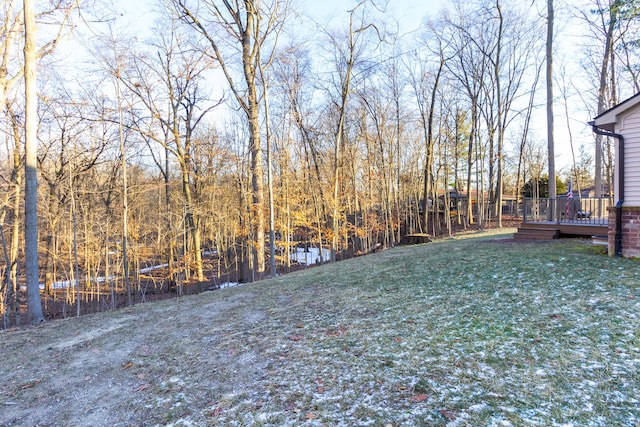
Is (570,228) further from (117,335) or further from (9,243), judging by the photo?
(9,243)

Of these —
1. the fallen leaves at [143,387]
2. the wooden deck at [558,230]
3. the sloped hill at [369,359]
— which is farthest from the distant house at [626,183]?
the fallen leaves at [143,387]

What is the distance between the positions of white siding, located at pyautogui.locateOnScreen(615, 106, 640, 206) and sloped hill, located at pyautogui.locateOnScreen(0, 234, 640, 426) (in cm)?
125

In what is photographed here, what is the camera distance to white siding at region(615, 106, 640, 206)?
5.97 meters

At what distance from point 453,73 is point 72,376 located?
21170 millimetres

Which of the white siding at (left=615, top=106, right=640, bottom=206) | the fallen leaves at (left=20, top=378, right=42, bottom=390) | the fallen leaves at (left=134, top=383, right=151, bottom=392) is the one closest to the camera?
the fallen leaves at (left=134, top=383, right=151, bottom=392)

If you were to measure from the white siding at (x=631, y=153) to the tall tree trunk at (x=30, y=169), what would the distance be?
1192 cm

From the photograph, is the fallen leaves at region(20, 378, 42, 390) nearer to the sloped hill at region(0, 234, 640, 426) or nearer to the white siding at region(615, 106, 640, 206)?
the sloped hill at region(0, 234, 640, 426)

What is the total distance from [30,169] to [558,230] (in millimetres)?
12797

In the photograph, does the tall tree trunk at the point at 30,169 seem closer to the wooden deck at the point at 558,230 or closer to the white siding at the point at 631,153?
the white siding at the point at 631,153

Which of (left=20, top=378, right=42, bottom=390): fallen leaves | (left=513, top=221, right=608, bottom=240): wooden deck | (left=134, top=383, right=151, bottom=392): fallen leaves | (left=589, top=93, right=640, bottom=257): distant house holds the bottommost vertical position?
(left=20, top=378, right=42, bottom=390): fallen leaves

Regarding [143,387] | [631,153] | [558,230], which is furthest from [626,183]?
[143,387]

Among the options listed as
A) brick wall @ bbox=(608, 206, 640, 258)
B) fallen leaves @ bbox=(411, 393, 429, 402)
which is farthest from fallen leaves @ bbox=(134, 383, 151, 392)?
brick wall @ bbox=(608, 206, 640, 258)

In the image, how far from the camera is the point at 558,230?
28.9 ft

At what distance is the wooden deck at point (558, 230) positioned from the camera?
7973 mm
